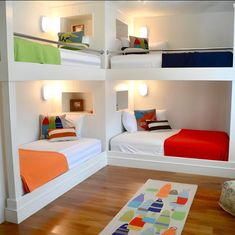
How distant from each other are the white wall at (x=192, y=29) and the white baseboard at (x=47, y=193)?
2.60 metres

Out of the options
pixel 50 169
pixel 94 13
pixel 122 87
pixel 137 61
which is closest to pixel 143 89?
pixel 122 87

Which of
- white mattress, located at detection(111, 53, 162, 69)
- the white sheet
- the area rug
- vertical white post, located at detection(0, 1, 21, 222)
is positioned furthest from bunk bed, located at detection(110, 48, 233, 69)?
vertical white post, located at detection(0, 1, 21, 222)

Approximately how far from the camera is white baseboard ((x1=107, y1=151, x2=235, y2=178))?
4.00 m

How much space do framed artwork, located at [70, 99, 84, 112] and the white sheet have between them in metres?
1.04

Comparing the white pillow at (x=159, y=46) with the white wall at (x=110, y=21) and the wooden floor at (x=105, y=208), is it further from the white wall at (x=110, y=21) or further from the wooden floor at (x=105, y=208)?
the wooden floor at (x=105, y=208)

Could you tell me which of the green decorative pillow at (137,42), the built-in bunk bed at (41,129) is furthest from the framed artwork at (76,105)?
the green decorative pillow at (137,42)


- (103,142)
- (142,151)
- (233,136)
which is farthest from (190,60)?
(103,142)

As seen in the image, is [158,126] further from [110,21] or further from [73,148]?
[110,21]

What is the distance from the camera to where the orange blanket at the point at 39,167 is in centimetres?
296

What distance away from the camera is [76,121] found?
453cm

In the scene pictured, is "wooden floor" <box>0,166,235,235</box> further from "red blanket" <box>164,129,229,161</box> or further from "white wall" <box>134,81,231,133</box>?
"white wall" <box>134,81,231,133</box>

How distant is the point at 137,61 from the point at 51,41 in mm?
1447

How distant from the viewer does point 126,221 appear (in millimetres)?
2777

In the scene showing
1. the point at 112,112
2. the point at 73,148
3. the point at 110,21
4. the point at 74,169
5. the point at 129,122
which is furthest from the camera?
the point at 129,122
